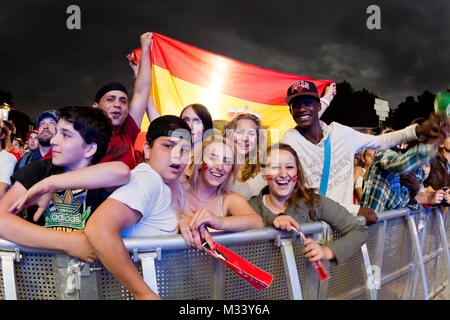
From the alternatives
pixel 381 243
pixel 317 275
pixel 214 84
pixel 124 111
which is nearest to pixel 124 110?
pixel 124 111

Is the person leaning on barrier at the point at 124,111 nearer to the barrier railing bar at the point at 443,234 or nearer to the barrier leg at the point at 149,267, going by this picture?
the barrier leg at the point at 149,267

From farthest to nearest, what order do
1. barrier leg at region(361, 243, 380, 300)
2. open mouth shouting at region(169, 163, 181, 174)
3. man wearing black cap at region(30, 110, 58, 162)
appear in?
1. man wearing black cap at region(30, 110, 58, 162)
2. barrier leg at region(361, 243, 380, 300)
3. open mouth shouting at region(169, 163, 181, 174)

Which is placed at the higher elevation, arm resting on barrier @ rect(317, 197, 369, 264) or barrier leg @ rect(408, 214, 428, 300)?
arm resting on barrier @ rect(317, 197, 369, 264)

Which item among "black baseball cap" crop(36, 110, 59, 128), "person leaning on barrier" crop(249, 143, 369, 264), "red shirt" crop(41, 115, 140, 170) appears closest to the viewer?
"person leaning on barrier" crop(249, 143, 369, 264)

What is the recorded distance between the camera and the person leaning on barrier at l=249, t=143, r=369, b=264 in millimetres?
2227

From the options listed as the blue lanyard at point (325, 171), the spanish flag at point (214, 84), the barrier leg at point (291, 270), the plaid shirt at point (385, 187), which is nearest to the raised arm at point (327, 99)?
the spanish flag at point (214, 84)

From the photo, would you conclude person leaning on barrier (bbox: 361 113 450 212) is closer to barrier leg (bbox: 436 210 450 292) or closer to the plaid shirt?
the plaid shirt

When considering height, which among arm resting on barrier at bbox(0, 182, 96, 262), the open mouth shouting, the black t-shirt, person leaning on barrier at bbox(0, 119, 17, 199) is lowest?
arm resting on barrier at bbox(0, 182, 96, 262)

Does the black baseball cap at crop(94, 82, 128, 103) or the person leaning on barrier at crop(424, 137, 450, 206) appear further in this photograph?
the person leaning on barrier at crop(424, 137, 450, 206)

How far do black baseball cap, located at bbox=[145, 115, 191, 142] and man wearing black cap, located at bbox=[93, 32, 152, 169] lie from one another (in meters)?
0.83

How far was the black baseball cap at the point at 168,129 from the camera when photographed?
2.18 metres

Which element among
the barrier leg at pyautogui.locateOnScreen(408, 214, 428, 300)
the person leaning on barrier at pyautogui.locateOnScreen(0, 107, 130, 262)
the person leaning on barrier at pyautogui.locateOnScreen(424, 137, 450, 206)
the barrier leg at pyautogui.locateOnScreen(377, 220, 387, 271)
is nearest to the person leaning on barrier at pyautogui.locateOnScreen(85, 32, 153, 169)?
the person leaning on barrier at pyautogui.locateOnScreen(0, 107, 130, 262)

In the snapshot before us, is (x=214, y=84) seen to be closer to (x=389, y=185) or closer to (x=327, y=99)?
(x=327, y=99)
